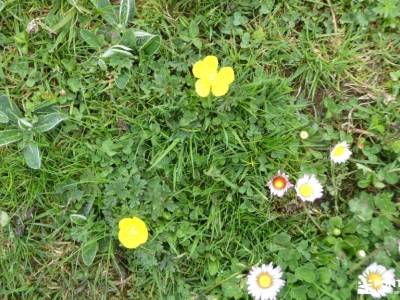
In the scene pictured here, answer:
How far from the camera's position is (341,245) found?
2.64 m

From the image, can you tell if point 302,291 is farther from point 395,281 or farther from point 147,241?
point 147,241

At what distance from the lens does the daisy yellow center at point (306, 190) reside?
265 cm

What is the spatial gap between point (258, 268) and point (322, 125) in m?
0.68

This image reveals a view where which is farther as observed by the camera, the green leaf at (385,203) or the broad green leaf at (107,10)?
the broad green leaf at (107,10)

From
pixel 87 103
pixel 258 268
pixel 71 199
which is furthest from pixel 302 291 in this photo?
pixel 87 103

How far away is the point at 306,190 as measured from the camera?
266 centimetres

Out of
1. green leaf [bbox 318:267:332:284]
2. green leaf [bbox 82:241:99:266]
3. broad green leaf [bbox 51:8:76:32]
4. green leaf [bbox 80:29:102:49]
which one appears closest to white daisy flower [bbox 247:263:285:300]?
green leaf [bbox 318:267:332:284]

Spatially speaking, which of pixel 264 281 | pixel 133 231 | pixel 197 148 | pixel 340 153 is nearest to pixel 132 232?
pixel 133 231

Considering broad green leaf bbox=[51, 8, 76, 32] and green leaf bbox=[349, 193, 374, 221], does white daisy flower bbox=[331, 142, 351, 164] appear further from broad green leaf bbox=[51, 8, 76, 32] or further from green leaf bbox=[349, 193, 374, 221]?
broad green leaf bbox=[51, 8, 76, 32]

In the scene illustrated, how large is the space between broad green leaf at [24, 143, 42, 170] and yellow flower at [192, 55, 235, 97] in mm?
750

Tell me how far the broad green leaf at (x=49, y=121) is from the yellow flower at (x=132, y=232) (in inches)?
20.3

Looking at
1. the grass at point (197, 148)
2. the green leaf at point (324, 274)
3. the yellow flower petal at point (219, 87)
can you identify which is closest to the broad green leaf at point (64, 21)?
the grass at point (197, 148)

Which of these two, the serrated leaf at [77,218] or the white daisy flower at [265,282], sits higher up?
the serrated leaf at [77,218]

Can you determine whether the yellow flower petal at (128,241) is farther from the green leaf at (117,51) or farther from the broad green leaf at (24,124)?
the green leaf at (117,51)
